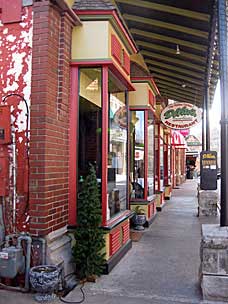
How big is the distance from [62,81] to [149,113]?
16.0ft

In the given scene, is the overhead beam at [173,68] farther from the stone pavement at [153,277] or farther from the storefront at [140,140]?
the stone pavement at [153,277]

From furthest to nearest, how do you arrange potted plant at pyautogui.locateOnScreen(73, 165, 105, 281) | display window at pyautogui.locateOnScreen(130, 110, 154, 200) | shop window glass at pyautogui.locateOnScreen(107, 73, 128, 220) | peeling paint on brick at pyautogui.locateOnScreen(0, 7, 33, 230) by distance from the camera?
display window at pyautogui.locateOnScreen(130, 110, 154, 200)
shop window glass at pyautogui.locateOnScreen(107, 73, 128, 220)
potted plant at pyautogui.locateOnScreen(73, 165, 105, 281)
peeling paint on brick at pyautogui.locateOnScreen(0, 7, 33, 230)

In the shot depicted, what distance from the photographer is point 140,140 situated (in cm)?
943

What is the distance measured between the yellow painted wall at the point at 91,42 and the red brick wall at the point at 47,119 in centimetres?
28

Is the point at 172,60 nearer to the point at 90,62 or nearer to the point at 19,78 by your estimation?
the point at 90,62

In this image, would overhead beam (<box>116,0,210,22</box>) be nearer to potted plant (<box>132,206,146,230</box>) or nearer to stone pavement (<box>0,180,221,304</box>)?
stone pavement (<box>0,180,221,304</box>)

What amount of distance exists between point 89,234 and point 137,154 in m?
4.89

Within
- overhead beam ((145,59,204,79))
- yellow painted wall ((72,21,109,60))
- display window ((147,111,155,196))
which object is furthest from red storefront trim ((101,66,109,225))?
overhead beam ((145,59,204,79))

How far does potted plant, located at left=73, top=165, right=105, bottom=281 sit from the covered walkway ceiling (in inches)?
136

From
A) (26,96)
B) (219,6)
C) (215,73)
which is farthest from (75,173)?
(215,73)

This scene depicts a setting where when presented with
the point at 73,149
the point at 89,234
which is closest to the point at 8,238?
the point at 89,234

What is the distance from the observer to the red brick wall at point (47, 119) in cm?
439

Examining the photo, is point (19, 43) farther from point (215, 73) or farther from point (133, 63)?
point (215, 73)

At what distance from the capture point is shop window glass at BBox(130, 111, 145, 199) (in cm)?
916
